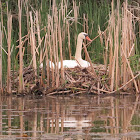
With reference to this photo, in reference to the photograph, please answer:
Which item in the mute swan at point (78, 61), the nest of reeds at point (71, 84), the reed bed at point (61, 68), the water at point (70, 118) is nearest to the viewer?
the water at point (70, 118)

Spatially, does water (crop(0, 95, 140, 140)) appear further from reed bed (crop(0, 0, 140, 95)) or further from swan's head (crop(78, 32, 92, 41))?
swan's head (crop(78, 32, 92, 41))

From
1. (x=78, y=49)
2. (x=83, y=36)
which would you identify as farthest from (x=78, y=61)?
(x=83, y=36)

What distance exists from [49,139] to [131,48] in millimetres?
6440

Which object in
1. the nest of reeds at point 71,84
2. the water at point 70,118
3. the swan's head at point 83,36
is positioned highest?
the swan's head at point 83,36

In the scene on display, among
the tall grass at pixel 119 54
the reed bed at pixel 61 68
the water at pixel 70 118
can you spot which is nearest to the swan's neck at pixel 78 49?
the reed bed at pixel 61 68

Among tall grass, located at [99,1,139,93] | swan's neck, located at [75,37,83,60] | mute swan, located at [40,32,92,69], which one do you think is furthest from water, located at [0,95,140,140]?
swan's neck, located at [75,37,83,60]

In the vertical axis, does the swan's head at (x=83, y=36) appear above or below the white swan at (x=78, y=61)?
above

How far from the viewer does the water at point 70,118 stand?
535 cm

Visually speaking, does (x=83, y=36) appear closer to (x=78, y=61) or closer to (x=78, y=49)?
(x=78, y=49)

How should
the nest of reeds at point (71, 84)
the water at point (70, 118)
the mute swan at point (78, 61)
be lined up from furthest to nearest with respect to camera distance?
the mute swan at point (78, 61) → the nest of reeds at point (71, 84) → the water at point (70, 118)

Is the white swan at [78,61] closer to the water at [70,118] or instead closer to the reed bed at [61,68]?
the reed bed at [61,68]

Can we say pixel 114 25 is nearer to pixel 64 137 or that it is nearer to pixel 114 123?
pixel 114 123

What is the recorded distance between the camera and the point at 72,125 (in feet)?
20.0

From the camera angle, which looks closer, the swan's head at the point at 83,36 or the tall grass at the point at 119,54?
the tall grass at the point at 119,54
